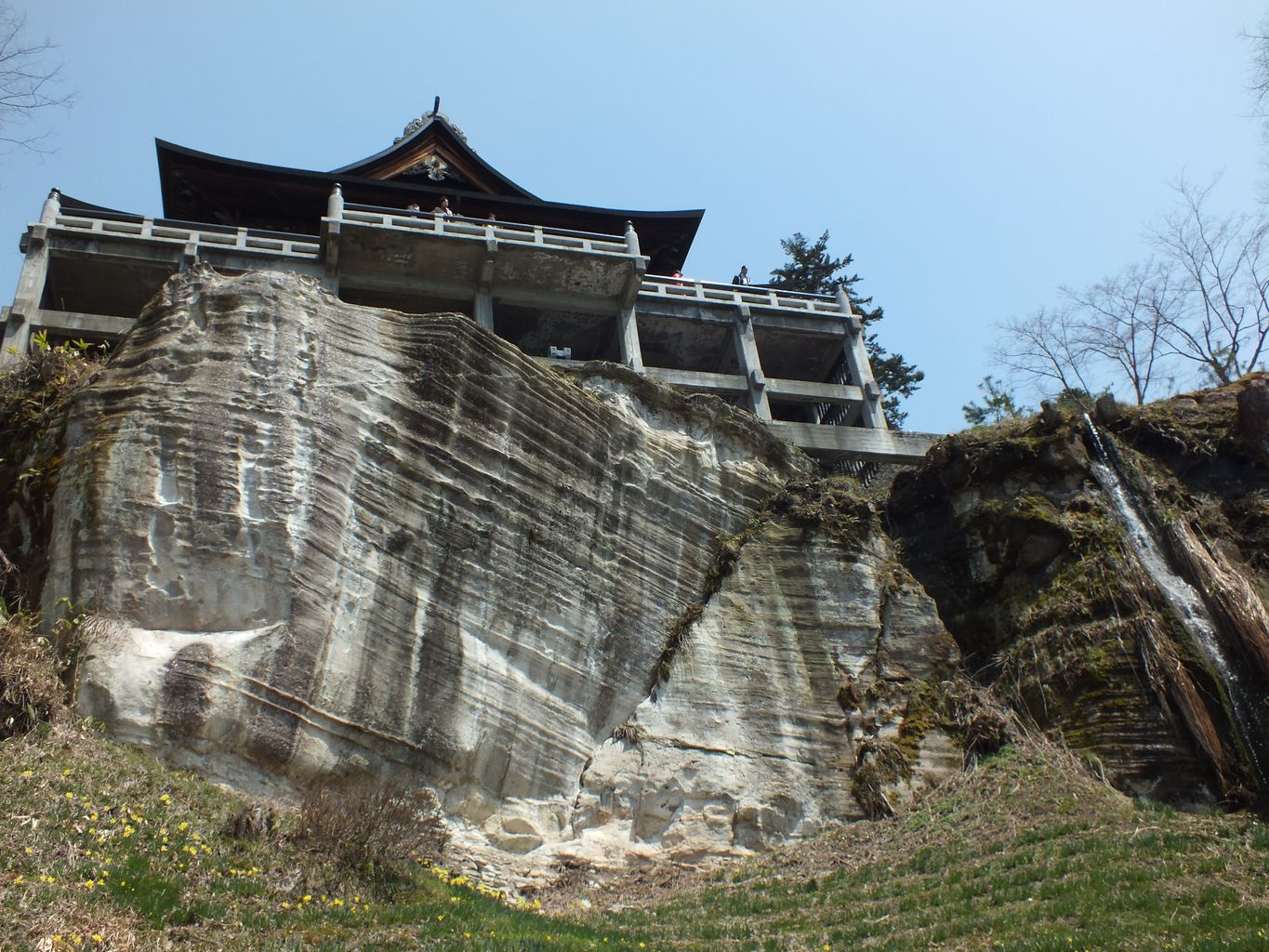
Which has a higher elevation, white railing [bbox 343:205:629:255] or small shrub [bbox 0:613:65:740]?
white railing [bbox 343:205:629:255]

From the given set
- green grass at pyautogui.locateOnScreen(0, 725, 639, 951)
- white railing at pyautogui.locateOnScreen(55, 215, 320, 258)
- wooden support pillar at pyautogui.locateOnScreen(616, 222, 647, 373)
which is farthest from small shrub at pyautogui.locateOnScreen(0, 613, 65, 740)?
wooden support pillar at pyautogui.locateOnScreen(616, 222, 647, 373)

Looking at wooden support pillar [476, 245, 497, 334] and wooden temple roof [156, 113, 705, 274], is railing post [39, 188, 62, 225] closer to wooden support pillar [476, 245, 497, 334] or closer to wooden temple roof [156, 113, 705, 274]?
wooden temple roof [156, 113, 705, 274]

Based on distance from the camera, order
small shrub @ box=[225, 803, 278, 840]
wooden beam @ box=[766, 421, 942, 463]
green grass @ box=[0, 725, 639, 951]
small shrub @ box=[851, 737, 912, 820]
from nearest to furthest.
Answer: green grass @ box=[0, 725, 639, 951]
small shrub @ box=[225, 803, 278, 840]
small shrub @ box=[851, 737, 912, 820]
wooden beam @ box=[766, 421, 942, 463]

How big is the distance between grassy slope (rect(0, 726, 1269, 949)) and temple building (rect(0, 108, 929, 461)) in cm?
1058

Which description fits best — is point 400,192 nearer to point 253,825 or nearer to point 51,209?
point 51,209

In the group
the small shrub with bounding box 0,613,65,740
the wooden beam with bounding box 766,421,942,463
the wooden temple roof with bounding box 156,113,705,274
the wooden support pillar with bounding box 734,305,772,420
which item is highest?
the wooden temple roof with bounding box 156,113,705,274

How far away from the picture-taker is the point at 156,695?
11039 millimetres

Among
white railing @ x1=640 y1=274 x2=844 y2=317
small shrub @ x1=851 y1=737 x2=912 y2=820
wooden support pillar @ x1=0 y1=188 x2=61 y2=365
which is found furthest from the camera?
white railing @ x1=640 y1=274 x2=844 y2=317

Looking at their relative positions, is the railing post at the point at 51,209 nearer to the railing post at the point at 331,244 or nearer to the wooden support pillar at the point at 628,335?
the railing post at the point at 331,244

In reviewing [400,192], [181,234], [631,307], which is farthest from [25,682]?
[400,192]

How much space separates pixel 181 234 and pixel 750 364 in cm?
1120

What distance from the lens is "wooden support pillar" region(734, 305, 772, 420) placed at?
76.2 ft

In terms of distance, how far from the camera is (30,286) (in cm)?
2136

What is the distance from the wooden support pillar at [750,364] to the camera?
2322 cm
